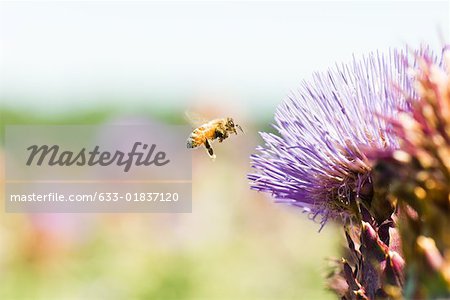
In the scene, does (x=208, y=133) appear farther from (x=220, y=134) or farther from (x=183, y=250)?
(x=183, y=250)

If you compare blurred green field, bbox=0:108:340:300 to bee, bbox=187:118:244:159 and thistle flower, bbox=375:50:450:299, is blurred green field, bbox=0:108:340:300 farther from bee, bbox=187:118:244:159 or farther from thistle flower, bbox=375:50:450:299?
thistle flower, bbox=375:50:450:299

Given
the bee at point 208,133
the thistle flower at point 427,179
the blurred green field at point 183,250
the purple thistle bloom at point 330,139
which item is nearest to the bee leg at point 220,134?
the bee at point 208,133

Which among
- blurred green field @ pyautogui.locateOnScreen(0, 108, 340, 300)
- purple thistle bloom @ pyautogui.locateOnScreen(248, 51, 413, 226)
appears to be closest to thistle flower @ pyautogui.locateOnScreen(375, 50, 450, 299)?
purple thistle bloom @ pyautogui.locateOnScreen(248, 51, 413, 226)

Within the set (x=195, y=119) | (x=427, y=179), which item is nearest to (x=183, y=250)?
(x=195, y=119)

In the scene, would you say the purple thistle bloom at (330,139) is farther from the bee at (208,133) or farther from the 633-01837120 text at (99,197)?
the 633-01837120 text at (99,197)

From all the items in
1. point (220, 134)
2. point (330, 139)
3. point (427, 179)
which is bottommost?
point (427, 179)

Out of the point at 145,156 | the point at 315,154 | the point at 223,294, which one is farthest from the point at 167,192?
the point at 315,154
